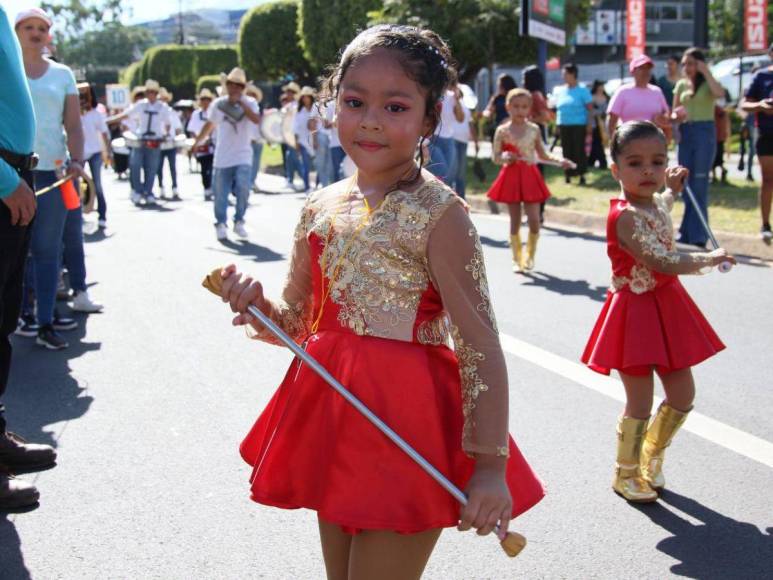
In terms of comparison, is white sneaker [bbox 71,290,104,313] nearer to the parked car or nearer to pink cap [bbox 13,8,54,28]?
pink cap [bbox 13,8,54,28]

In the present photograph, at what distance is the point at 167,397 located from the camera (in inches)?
220

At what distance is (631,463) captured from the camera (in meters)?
4.11

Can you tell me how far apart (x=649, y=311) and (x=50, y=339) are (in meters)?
4.20

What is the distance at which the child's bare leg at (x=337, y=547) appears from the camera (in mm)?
2422

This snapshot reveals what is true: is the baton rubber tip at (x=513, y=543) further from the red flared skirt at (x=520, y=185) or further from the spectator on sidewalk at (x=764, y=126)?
the spectator on sidewalk at (x=764, y=126)

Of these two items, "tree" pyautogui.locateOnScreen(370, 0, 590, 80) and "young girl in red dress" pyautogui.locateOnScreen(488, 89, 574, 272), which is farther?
"tree" pyautogui.locateOnScreen(370, 0, 590, 80)

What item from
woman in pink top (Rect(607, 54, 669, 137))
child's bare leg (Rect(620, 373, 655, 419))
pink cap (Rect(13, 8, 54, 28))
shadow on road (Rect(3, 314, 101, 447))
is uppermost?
pink cap (Rect(13, 8, 54, 28))

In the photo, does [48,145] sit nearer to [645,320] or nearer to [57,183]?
[57,183]

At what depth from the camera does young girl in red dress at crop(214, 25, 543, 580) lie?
2215 mm

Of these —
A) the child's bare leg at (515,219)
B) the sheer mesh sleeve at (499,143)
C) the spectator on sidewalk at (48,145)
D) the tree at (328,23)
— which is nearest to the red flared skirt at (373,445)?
the spectator on sidewalk at (48,145)

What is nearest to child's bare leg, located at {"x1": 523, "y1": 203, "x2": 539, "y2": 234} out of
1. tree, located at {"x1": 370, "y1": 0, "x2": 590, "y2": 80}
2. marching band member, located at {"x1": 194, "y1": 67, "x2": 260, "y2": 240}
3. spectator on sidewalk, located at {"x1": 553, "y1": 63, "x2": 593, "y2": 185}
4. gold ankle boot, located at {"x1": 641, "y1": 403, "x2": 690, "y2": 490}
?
marching band member, located at {"x1": 194, "y1": 67, "x2": 260, "y2": 240}

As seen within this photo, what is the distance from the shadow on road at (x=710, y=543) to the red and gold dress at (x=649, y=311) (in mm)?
560

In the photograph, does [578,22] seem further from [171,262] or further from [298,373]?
[298,373]

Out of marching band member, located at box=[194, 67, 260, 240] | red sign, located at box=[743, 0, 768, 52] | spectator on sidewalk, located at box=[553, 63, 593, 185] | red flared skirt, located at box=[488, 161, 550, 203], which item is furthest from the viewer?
red sign, located at box=[743, 0, 768, 52]
